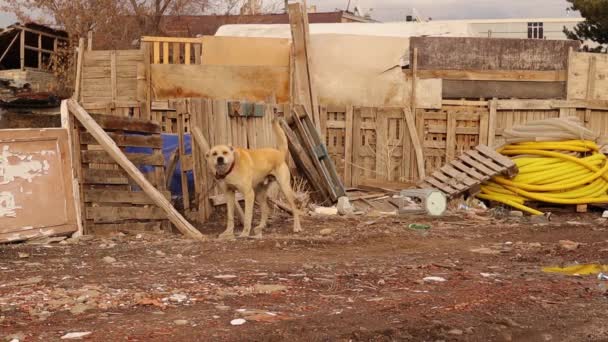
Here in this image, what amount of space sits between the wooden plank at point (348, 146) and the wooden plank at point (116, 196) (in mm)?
5845

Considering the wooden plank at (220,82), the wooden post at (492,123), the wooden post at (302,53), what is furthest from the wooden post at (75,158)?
the wooden post at (492,123)

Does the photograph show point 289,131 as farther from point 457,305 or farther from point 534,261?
point 457,305

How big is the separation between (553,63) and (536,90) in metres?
0.72

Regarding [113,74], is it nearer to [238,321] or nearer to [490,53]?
[490,53]

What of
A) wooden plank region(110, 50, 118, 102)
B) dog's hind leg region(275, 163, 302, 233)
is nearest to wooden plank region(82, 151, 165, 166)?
dog's hind leg region(275, 163, 302, 233)

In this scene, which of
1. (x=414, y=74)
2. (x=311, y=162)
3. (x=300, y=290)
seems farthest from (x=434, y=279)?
(x=414, y=74)

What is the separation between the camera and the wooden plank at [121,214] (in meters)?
9.12

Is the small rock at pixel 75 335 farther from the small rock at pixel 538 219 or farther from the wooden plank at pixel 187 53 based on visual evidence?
the wooden plank at pixel 187 53

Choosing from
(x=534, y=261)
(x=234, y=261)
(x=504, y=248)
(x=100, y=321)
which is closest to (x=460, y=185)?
(x=504, y=248)

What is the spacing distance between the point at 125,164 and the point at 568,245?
5.42 m

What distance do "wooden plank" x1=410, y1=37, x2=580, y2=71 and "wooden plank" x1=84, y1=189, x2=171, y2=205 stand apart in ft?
26.5

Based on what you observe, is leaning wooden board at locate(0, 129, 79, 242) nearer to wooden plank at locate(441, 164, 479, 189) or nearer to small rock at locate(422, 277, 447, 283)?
small rock at locate(422, 277, 447, 283)

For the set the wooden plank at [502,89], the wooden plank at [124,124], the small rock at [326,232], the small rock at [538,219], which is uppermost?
the wooden plank at [502,89]

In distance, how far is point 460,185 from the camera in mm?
12953
